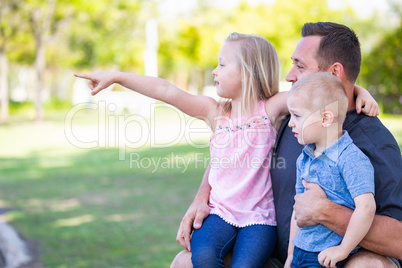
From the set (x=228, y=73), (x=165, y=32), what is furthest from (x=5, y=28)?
(x=228, y=73)

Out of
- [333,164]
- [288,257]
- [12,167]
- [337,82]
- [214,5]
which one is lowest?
[12,167]

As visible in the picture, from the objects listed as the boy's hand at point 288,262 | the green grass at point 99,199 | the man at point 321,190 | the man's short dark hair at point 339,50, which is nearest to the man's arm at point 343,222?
the man at point 321,190

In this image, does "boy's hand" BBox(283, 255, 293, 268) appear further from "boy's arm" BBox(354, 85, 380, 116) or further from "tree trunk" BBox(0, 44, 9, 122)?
"tree trunk" BBox(0, 44, 9, 122)

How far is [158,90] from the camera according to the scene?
2.71 metres

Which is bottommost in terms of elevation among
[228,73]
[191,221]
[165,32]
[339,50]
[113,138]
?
[113,138]

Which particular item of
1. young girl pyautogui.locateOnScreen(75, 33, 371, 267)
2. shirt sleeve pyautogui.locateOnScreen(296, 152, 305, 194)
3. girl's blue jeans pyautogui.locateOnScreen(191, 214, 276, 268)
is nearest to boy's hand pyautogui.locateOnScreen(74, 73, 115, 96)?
young girl pyautogui.locateOnScreen(75, 33, 371, 267)

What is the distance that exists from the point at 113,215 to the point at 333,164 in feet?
16.1

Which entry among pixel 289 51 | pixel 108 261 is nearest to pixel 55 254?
pixel 108 261

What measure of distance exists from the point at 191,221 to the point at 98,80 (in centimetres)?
87

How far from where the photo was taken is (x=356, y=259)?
85.3 inches

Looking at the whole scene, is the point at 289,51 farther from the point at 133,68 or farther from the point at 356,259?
the point at 356,259

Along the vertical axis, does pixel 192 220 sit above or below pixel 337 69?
below

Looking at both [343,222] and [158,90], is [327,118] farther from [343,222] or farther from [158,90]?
[158,90]

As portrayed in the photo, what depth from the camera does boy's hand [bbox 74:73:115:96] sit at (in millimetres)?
2554
